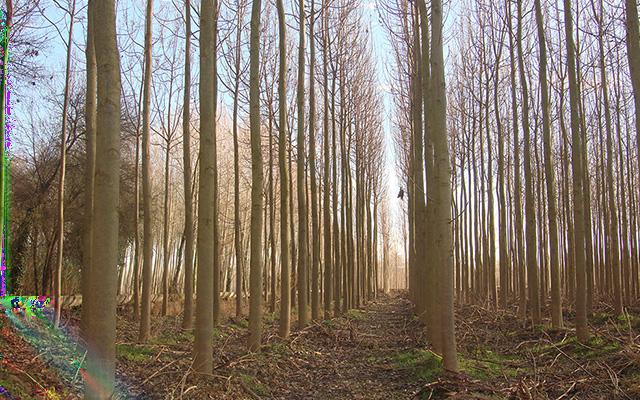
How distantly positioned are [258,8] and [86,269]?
4.69m

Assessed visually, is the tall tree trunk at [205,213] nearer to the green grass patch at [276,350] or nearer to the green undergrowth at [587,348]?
the green grass patch at [276,350]

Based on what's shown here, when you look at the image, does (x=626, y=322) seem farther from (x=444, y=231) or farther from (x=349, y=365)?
(x=444, y=231)

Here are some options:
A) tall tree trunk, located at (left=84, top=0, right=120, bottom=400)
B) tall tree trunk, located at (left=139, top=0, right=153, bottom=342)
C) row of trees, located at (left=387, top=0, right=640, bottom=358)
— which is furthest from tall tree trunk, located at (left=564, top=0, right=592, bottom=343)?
tall tree trunk, located at (left=139, top=0, right=153, bottom=342)

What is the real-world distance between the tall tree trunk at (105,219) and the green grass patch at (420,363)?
4106 mm

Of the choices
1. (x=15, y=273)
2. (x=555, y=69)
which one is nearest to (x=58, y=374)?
(x=15, y=273)

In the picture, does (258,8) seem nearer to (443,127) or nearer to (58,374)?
(443,127)

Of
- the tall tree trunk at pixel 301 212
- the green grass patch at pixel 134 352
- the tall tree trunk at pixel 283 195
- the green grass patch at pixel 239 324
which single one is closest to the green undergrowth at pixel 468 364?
the tall tree trunk at pixel 283 195

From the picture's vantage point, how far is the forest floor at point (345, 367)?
5.09 metres

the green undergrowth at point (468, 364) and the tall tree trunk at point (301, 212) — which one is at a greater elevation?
the tall tree trunk at point (301, 212)

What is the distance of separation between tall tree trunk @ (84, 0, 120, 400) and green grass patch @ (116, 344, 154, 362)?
4.53 metres

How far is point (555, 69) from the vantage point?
13406mm

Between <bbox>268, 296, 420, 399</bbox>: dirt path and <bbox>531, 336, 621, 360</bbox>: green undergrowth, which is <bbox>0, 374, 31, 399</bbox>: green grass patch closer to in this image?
<bbox>268, 296, 420, 399</bbox>: dirt path

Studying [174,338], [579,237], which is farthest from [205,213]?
[579,237]

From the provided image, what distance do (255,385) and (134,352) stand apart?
325 centimetres
